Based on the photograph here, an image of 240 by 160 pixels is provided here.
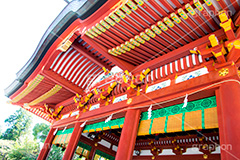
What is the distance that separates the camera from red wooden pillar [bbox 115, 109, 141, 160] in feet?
12.5

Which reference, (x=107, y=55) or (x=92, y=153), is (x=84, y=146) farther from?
(x=107, y=55)

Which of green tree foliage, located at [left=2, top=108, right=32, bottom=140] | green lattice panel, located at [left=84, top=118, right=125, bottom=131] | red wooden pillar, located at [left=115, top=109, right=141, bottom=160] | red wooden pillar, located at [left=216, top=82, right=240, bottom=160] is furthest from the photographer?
green tree foliage, located at [left=2, top=108, right=32, bottom=140]

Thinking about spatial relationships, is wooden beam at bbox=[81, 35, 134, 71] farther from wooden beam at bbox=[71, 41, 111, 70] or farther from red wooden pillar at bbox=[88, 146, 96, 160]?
red wooden pillar at bbox=[88, 146, 96, 160]

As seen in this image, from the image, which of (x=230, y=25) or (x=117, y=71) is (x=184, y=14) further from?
(x=117, y=71)

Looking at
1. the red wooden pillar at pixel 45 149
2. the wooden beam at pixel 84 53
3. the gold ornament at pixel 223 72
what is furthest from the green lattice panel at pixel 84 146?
the gold ornament at pixel 223 72

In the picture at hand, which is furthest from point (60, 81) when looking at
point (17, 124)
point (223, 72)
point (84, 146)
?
point (17, 124)

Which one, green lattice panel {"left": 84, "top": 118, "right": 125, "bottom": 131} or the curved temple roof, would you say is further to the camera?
green lattice panel {"left": 84, "top": 118, "right": 125, "bottom": 131}

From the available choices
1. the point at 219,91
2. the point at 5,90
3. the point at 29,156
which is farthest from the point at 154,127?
the point at 29,156

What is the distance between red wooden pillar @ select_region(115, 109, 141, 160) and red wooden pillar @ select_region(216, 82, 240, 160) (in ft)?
6.54

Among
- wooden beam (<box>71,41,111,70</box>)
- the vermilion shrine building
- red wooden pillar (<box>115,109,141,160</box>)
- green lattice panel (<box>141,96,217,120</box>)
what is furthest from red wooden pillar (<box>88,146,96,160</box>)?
green lattice panel (<box>141,96,217,120</box>)

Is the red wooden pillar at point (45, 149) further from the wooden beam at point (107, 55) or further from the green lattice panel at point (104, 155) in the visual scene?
the wooden beam at point (107, 55)

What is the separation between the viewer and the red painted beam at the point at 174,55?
3.55 m

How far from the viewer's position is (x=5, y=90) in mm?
8672

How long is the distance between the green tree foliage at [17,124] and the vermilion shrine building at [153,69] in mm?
22559
